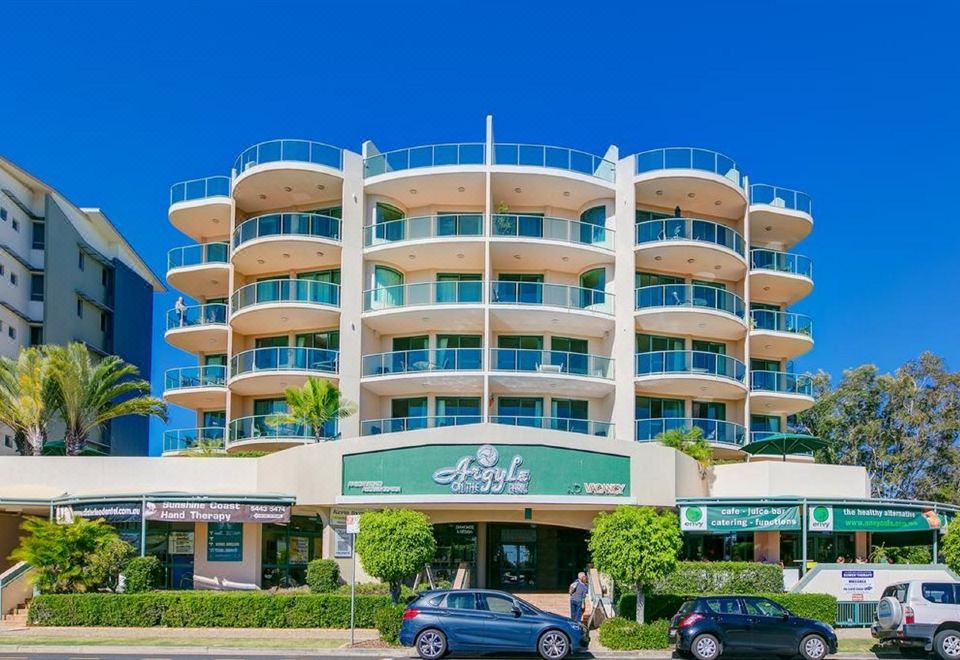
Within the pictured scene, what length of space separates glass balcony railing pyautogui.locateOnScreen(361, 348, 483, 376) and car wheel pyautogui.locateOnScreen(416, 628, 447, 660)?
21.2 meters

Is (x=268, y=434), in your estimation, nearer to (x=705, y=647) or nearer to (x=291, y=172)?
(x=291, y=172)

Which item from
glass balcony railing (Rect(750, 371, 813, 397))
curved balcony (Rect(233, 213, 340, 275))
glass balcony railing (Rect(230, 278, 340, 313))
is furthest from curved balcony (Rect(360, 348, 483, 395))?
glass balcony railing (Rect(750, 371, 813, 397))

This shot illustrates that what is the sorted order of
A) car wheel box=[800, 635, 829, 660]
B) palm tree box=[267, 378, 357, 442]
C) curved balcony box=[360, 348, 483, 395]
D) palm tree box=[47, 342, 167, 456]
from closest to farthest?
car wheel box=[800, 635, 829, 660], palm tree box=[267, 378, 357, 442], palm tree box=[47, 342, 167, 456], curved balcony box=[360, 348, 483, 395]

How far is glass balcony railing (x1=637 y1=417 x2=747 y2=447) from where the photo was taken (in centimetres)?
4616

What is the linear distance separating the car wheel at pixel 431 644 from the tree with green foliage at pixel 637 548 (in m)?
5.29

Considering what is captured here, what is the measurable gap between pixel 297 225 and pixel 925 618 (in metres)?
30.5

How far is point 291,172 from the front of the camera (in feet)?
152

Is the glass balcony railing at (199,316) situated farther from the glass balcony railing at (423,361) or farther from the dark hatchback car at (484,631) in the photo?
the dark hatchback car at (484,631)

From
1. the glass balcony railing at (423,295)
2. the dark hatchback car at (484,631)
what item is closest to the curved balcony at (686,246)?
the glass balcony railing at (423,295)

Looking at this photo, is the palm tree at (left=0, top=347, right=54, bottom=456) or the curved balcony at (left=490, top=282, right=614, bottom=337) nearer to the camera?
the palm tree at (left=0, top=347, right=54, bottom=456)

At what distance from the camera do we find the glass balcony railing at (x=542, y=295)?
4588cm

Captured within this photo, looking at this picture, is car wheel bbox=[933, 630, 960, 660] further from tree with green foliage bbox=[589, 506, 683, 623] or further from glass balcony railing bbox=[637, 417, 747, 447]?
glass balcony railing bbox=[637, 417, 747, 447]

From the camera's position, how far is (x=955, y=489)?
6062cm

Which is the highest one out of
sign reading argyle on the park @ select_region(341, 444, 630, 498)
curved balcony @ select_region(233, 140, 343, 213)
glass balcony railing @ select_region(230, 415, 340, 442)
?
curved balcony @ select_region(233, 140, 343, 213)
